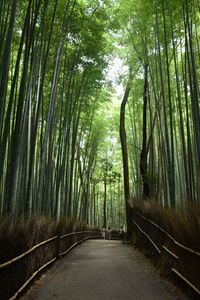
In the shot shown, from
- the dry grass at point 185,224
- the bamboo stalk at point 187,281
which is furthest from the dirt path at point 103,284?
the dry grass at point 185,224

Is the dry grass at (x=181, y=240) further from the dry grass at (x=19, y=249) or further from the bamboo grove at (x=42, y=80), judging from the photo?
the bamboo grove at (x=42, y=80)

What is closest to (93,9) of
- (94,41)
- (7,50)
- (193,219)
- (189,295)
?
(94,41)

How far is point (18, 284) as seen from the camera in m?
2.63

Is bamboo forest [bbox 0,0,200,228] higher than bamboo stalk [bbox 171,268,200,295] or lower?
higher

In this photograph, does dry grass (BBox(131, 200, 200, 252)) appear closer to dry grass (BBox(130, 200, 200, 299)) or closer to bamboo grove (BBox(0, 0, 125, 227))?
dry grass (BBox(130, 200, 200, 299))

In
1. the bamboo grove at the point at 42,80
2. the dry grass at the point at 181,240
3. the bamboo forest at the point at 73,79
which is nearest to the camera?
the dry grass at the point at 181,240

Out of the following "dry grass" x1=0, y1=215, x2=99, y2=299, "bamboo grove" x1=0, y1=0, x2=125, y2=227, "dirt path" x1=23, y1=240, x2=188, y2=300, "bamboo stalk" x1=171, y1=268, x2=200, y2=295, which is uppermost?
"bamboo grove" x1=0, y1=0, x2=125, y2=227

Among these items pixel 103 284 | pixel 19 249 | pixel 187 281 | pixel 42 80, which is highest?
pixel 42 80

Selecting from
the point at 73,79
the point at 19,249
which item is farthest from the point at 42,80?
the point at 19,249

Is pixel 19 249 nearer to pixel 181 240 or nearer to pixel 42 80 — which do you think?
pixel 181 240

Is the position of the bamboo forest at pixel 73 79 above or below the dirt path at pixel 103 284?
above

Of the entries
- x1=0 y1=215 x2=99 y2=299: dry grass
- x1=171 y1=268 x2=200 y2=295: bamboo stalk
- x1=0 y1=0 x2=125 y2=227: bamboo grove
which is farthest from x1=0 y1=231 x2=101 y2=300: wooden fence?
x1=171 y1=268 x2=200 y2=295: bamboo stalk

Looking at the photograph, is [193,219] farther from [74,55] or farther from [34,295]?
[74,55]

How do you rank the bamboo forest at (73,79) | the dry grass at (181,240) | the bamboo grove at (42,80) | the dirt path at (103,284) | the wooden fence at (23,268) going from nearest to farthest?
the wooden fence at (23,268) < the dry grass at (181,240) < the dirt path at (103,284) < the bamboo grove at (42,80) < the bamboo forest at (73,79)
